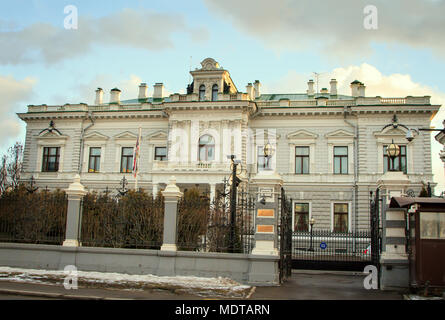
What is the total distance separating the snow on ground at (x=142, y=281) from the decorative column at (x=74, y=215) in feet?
3.89

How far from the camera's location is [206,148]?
124 ft

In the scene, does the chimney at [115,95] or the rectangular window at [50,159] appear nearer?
the rectangular window at [50,159]

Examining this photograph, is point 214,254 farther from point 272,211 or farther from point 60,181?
point 60,181

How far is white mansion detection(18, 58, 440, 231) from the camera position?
1410 inches

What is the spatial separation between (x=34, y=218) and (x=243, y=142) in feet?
74.9

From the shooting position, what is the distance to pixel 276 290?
12852 millimetres

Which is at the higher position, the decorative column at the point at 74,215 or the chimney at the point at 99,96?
the chimney at the point at 99,96

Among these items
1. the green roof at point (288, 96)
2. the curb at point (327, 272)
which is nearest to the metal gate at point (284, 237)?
the curb at point (327, 272)

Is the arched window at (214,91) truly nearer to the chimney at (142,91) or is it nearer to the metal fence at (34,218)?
the chimney at (142,91)

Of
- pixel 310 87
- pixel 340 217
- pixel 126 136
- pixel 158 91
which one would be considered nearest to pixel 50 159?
pixel 126 136

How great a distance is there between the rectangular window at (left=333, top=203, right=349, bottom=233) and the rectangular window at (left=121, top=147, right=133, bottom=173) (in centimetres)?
1751

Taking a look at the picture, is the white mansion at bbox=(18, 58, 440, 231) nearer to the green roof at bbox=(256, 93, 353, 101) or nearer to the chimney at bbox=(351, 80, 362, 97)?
the chimney at bbox=(351, 80, 362, 97)

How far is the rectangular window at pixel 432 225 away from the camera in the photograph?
1188cm
